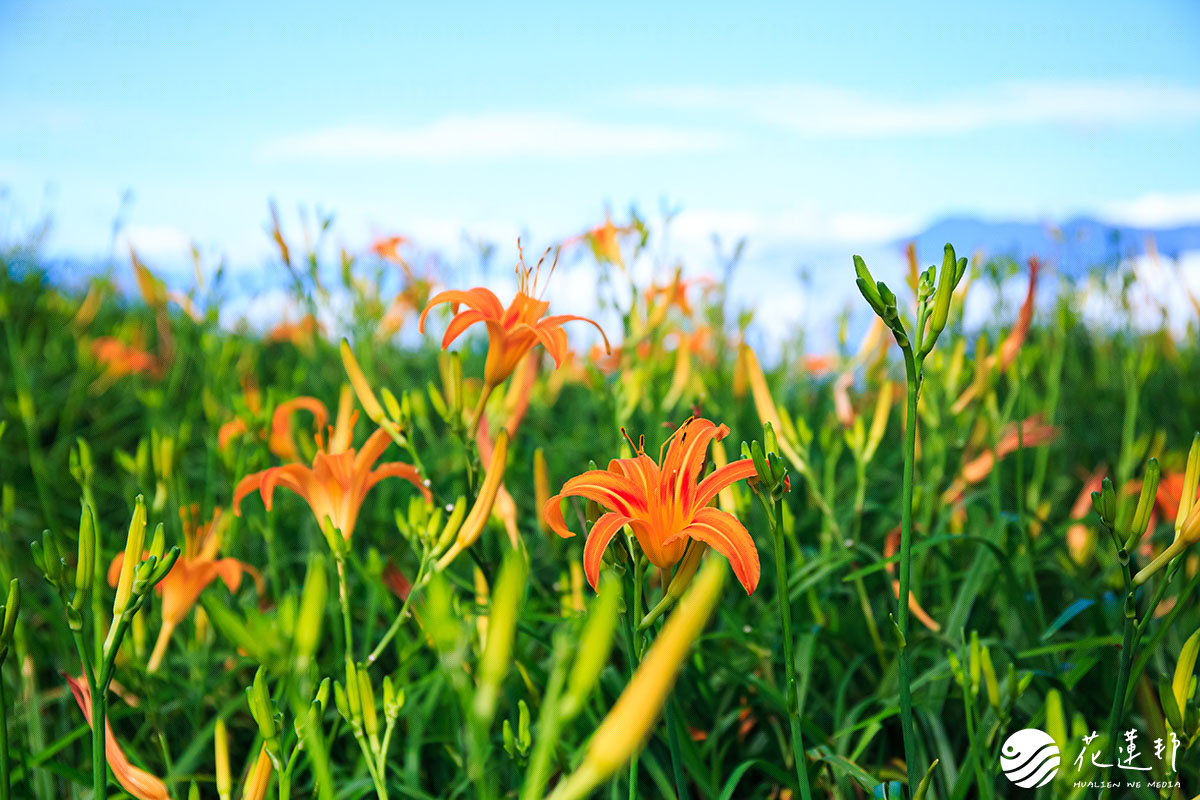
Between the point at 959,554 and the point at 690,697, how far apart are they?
969 mm

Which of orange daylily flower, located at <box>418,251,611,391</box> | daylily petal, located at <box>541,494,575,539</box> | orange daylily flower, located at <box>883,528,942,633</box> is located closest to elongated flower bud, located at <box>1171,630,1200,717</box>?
orange daylily flower, located at <box>883,528,942,633</box>

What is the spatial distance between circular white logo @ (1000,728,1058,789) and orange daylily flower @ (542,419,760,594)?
2.10ft

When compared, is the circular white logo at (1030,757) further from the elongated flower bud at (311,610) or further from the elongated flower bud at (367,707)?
the elongated flower bud at (311,610)

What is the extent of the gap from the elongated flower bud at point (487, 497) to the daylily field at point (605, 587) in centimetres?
1

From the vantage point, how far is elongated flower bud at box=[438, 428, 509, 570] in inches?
42.5

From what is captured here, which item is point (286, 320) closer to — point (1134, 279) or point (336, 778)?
point (336, 778)

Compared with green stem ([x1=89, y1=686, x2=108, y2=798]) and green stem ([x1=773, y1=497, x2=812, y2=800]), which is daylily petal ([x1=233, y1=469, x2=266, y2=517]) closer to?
green stem ([x1=89, y1=686, x2=108, y2=798])

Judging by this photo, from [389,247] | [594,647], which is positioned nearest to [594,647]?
[594,647]

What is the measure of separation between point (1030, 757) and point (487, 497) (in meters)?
0.90

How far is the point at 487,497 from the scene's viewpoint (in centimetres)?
111

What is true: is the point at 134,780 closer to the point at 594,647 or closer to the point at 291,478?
the point at 291,478

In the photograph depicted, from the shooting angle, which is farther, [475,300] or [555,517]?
[475,300]

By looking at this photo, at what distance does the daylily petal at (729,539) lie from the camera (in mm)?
835

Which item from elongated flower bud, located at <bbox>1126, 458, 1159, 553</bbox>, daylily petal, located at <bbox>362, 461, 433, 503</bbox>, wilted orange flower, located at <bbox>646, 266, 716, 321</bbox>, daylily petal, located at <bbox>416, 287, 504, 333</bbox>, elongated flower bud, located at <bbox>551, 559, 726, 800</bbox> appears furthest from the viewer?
wilted orange flower, located at <bbox>646, 266, 716, 321</bbox>
